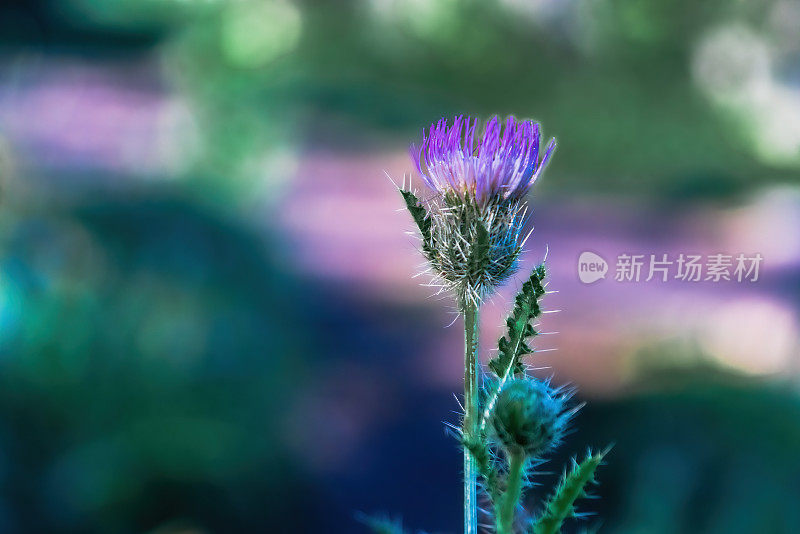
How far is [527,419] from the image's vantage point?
0.57 metres

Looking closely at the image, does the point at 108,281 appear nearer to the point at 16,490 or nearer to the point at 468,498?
the point at 16,490

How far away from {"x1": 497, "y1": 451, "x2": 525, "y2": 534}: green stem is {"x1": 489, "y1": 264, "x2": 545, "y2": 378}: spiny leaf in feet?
0.26

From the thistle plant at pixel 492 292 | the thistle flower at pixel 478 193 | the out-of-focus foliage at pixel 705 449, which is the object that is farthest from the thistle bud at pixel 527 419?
the out-of-focus foliage at pixel 705 449

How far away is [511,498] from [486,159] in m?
0.32

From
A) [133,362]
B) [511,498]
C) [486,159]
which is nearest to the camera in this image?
[511,498]

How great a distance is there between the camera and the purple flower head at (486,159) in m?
0.68

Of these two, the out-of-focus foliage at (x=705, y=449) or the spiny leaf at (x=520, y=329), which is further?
the out-of-focus foliage at (x=705, y=449)

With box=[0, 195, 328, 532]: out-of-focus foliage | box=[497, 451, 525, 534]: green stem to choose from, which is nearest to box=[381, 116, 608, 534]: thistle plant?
box=[497, 451, 525, 534]: green stem

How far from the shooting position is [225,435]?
6.85 ft

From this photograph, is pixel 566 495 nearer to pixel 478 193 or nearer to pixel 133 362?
pixel 478 193

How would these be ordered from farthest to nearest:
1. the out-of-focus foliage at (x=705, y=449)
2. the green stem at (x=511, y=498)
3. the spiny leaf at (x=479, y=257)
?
the out-of-focus foliage at (x=705, y=449), the spiny leaf at (x=479, y=257), the green stem at (x=511, y=498)

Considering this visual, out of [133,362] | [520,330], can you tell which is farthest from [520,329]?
[133,362]

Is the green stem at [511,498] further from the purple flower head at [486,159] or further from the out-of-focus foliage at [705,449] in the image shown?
the out-of-focus foliage at [705,449]

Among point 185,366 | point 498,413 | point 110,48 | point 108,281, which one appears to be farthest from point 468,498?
point 110,48
